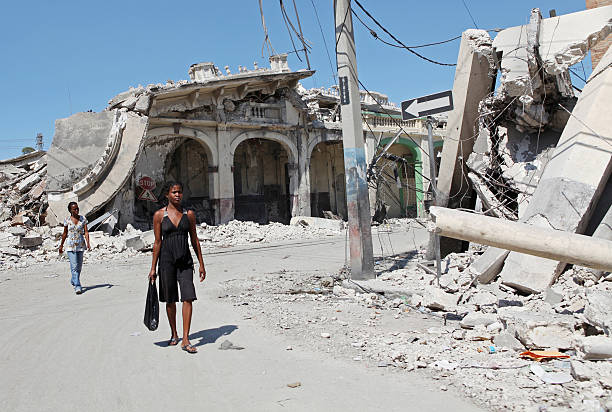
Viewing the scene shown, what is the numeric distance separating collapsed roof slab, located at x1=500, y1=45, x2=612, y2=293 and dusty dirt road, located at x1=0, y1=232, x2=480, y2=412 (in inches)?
114

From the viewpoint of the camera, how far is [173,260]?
4730 millimetres

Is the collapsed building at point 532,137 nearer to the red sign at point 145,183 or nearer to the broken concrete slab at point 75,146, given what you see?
the broken concrete slab at point 75,146

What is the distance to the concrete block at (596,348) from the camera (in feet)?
11.3

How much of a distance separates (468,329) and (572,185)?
277cm

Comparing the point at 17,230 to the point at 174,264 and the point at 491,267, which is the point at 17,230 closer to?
the point at 174,264

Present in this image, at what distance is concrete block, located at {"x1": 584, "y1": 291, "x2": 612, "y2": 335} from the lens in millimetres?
3771

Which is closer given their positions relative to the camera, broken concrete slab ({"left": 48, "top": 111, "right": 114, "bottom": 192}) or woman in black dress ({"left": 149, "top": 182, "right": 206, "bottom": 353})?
woman in black dress ({"left": 149, "top": 182, "right": 206, "bottom": 353})

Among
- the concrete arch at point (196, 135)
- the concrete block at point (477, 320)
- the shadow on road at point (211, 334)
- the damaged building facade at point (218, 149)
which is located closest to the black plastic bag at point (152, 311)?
the shadow on road at point (211, 334)

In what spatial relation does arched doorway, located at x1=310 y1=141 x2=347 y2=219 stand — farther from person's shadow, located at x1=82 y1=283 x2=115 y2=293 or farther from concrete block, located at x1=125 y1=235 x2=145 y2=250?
person's shadow, located at x1=82 y1=283 x2=115 y2=293

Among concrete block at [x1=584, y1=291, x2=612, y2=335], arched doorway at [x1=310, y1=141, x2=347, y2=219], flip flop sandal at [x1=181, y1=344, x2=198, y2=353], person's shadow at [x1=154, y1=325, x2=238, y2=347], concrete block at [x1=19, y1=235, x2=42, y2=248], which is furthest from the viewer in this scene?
arched doorway at [x1=310, y1=141, x2=347, y2=219]

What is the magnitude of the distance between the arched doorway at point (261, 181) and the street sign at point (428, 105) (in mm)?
17594

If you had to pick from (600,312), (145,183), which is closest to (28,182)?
(145,183)

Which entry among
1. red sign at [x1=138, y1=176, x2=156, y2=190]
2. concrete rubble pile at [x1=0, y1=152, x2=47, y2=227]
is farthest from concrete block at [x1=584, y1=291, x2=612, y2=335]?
red sign at [x1=138, y1=176, x2=156, y2=190]

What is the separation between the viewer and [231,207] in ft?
66.8
